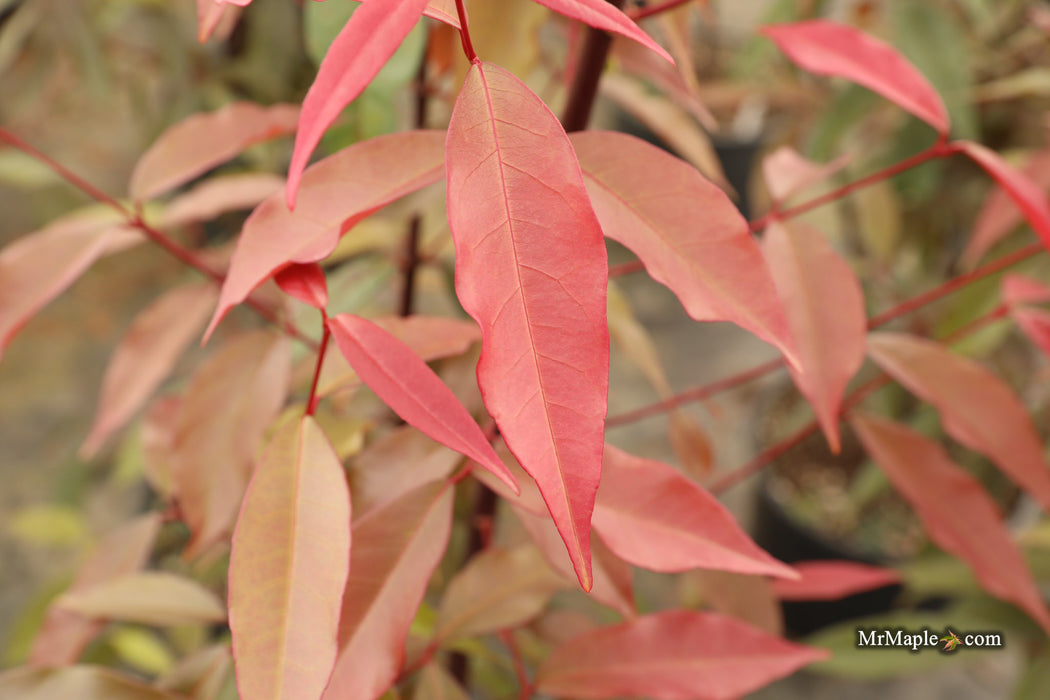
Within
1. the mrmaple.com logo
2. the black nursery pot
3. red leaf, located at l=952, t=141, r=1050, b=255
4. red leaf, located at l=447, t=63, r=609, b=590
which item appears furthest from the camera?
Result: the black nursery pot

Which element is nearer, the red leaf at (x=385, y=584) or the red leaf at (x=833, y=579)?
the red leaf at (x=385, y=584)

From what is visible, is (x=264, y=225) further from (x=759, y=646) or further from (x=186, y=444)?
(x=759, y=646)

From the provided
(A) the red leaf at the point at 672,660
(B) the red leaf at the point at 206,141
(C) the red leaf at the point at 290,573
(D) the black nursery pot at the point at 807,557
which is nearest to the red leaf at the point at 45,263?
(B) the red leaf at the point at 206,141

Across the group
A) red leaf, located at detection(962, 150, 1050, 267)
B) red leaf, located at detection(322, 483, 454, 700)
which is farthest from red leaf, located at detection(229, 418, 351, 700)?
red leaf, located at detection(962, 150, 1050, 267)

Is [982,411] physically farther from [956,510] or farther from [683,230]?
[683,230]

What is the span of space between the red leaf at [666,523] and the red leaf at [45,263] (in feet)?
0.69

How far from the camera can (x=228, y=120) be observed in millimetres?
324

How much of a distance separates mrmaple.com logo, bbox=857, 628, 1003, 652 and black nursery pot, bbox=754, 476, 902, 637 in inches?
15.9

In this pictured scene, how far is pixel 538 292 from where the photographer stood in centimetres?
18

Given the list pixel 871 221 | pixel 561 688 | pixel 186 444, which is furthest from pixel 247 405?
pixel 871 221

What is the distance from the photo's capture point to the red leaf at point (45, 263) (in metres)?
0.29

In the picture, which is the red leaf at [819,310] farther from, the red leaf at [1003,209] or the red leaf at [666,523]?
the red leaf at [1003,209]

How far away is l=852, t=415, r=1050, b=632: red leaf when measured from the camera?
1.20 feet

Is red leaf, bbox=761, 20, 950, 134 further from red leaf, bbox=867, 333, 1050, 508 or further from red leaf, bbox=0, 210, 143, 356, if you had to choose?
red leaf, bbox=0, 210, 143, 356
